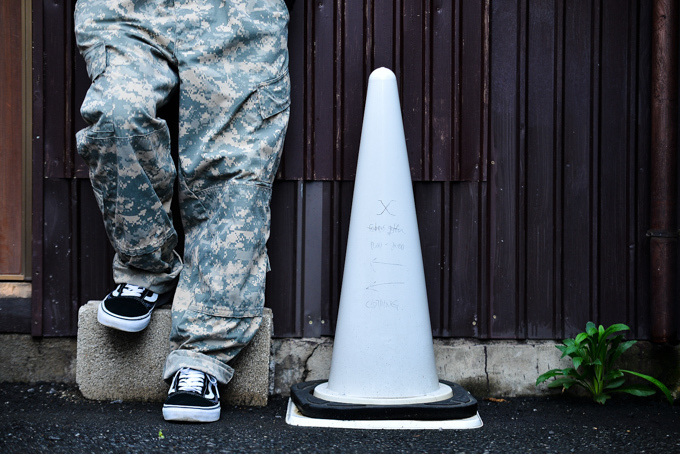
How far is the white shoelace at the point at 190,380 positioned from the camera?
2.16 meters

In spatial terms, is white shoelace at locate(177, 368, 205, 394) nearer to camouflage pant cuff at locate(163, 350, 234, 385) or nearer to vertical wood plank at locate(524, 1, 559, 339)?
camouflage pant cuff at locate(163, 350, 234, 385)

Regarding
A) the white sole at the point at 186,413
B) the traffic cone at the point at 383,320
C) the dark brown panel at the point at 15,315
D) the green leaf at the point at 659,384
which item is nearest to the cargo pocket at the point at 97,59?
the traffic cone at the point at 383,320

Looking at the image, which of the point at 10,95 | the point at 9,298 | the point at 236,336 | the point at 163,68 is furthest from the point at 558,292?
the point at 10,95

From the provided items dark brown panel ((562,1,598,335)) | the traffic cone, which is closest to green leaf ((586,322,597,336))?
dark brown panel ((562,1,598,335))

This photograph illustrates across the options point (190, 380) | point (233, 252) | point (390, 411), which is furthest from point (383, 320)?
point (190, 380)

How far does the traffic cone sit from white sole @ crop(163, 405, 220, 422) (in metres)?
0.29

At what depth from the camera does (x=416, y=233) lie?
2363 millimetres

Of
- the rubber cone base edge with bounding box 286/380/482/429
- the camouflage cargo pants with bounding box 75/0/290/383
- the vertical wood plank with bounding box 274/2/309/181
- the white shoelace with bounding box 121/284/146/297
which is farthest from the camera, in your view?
the vertical wood plank with bounding box 274/2/309/181

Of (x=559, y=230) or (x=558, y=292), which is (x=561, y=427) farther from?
(x=559, y=230)

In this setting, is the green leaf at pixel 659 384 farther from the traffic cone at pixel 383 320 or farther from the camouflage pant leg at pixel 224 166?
the camouflage pant leg at pixel 224 166

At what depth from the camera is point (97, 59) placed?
2.26 metres

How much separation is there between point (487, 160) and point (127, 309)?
5.14 ft

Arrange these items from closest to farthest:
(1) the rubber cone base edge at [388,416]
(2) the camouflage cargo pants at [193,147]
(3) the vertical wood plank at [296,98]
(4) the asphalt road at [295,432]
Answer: (4) the asphalt road at [295,432], (1) the rubber cone base edge at [388,416], (2) the camouflage cargo pants at [193,147], (3) the vertical wood plank at [296,98]

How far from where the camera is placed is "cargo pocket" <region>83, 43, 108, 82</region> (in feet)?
7.35
